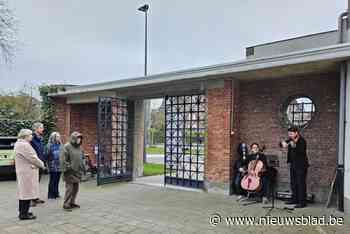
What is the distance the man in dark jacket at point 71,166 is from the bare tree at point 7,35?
8.85 metres

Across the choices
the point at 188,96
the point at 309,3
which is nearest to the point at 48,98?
the point at 188,96

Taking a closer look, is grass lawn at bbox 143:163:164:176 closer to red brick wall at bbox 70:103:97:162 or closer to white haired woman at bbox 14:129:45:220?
red brick wall at bbox 70:103:97:162

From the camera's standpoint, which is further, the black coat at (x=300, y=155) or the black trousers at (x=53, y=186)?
the black trousers at (x=53, y=186)

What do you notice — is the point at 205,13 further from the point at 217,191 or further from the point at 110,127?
the point at 217,191

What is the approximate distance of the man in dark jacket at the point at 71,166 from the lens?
218 inches

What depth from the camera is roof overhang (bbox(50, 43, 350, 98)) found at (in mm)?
5254

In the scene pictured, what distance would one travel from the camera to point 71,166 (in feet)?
18.1

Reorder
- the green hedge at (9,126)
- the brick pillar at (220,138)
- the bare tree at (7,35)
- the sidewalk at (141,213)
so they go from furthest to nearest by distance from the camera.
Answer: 1. the bare tree at (7,35)
2. the green hedge at (9,126)
3. the brick pillar at (220,138)
4. the sidewalk at (141,213)

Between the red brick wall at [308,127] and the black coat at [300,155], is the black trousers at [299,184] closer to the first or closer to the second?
the black coat at [300,155]

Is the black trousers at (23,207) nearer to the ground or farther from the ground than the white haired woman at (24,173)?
nearer to the ground

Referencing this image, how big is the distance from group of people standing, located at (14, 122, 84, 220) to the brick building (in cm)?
214

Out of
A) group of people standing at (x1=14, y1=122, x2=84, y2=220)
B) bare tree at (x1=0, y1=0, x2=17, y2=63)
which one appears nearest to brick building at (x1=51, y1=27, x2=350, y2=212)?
group of people standing at (x1=14, y1=122, x2=84, y2=220)

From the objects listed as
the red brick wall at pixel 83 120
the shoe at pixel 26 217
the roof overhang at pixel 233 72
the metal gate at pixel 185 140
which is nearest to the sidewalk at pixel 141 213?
the shoe at pixel 26 217

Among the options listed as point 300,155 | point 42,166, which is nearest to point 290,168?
point 300,155
